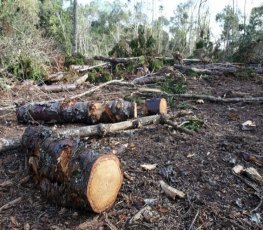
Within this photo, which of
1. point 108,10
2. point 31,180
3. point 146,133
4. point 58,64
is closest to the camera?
point 31,180

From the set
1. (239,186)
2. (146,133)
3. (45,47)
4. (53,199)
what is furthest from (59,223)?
(45,47)

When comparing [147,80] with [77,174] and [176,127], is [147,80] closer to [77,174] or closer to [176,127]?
[176,127]

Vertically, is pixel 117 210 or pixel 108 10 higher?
pixel 108 10

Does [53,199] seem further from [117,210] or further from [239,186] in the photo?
[239,186]

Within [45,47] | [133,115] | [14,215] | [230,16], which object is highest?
[230,16]

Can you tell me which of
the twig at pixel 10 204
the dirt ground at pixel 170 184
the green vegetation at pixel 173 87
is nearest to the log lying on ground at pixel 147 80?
the green vegetation at pixel 173 87

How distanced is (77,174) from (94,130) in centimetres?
144

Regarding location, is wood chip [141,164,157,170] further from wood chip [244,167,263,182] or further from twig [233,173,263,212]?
wood chip [244,167,263,182]

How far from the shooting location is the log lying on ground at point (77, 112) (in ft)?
15.5

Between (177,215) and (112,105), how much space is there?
235cm

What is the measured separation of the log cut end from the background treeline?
17.6 ft

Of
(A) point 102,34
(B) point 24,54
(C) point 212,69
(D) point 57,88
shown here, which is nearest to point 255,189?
(D) point 57,88

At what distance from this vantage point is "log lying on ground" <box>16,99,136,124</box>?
473 centimetres

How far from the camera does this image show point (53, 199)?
281cm
